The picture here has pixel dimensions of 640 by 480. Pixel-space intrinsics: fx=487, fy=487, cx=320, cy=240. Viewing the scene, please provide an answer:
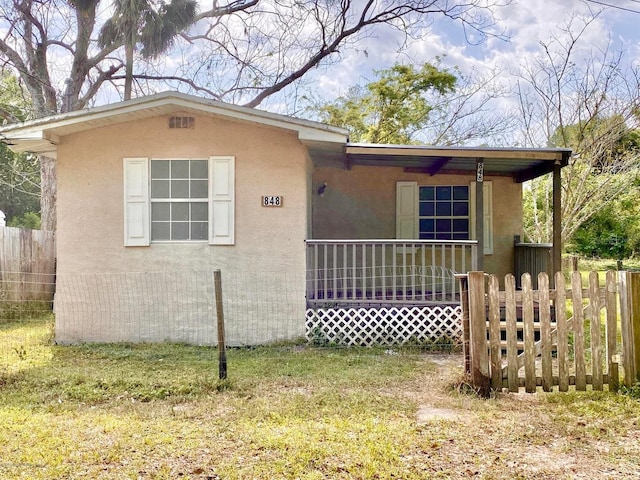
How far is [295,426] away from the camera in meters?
4.05

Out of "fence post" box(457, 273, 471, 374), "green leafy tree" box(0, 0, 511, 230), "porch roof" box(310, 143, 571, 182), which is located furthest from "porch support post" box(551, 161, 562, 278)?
"green leafy tree" box(0, 0, 511, 230)

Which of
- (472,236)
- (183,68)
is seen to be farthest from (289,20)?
(472,236)

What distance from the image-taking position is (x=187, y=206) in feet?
25.9

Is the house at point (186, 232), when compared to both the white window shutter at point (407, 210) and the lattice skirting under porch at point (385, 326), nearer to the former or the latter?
the lattice skirting under porch at point (385, 326)

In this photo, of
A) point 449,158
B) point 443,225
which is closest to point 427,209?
point 443,225

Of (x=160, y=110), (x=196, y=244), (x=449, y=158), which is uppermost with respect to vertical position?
(x=160, y=110)

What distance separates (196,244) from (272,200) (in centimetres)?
143

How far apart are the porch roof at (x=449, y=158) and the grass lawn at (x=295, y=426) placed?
336 cm

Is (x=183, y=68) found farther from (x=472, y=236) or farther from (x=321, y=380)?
(x=321, y=380)

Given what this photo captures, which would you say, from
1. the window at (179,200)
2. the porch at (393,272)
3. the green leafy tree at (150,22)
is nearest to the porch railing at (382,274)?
the porch at (393,272)

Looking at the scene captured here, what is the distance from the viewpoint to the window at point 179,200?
25.7 feet

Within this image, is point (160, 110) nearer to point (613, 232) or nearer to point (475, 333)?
point (475, 333)

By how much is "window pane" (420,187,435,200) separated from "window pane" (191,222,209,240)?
4709 mm

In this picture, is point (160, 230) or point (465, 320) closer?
point (465, 320)
